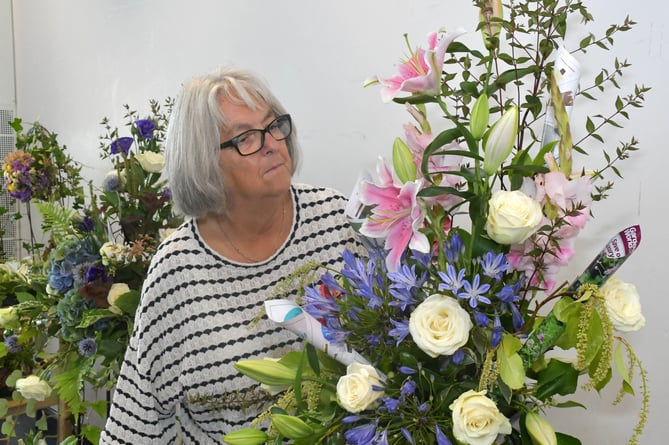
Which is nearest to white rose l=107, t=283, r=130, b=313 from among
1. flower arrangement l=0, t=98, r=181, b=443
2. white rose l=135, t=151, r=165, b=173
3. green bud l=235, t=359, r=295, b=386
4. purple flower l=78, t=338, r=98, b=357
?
flower arrangement l=0, t=98, r=181, b=443

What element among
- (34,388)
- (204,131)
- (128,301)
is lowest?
(34,388)

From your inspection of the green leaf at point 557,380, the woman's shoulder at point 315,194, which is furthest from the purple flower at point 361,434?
the woman's shoulder at point 315,194

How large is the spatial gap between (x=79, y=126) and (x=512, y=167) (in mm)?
2844

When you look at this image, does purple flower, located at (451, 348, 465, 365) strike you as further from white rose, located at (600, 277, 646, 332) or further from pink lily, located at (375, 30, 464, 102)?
pink lily, located at (375, 30, 464, 102)

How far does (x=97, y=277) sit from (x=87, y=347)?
180 mm

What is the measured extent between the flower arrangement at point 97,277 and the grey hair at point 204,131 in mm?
444

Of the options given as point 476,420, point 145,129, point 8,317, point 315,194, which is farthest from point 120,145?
point 476,420

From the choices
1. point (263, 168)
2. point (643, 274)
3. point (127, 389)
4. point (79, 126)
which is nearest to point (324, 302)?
point (263, 168)

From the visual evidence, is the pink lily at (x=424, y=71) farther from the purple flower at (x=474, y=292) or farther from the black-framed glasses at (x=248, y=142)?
the black-framed glasses at (x=248, y=142)

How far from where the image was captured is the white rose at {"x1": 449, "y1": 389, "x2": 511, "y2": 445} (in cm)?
70

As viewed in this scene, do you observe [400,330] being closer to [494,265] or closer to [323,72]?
[494,265]

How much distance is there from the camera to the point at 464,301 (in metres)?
0.76

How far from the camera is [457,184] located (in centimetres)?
84

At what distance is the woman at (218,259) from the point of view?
1.34m
